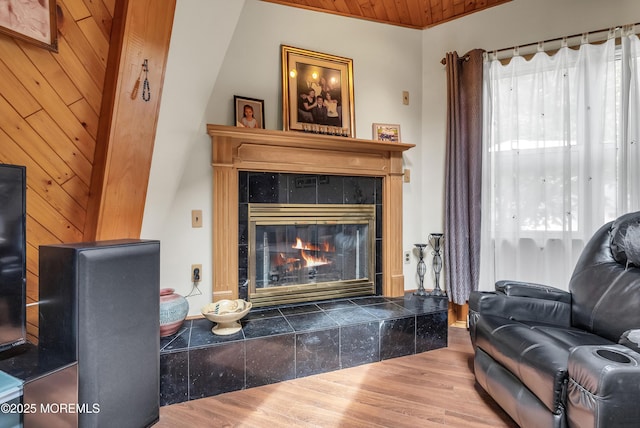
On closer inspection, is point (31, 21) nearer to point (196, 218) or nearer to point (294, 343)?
point (196, 218)

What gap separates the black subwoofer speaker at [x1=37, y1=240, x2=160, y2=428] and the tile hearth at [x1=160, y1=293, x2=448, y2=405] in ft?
1.26

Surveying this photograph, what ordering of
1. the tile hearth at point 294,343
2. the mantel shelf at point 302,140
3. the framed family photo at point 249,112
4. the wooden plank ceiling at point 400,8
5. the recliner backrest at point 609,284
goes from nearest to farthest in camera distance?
the recliner backrest at point 609,284 → the tile hearth at point 294,343 → the mantel shelf at point 302,140 → the framed family photo at point 249,112 → the wooden plank ceiling at point 400,8

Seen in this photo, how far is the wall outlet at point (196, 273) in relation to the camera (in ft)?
7.36

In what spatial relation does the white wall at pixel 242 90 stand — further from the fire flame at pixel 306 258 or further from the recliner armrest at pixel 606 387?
the recliner armrest at pixel 606 387

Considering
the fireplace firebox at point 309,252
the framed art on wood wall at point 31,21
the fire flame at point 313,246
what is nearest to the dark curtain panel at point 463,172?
the fireplace firebox at point 309,252

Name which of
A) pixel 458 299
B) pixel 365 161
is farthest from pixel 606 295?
pixel 365 161

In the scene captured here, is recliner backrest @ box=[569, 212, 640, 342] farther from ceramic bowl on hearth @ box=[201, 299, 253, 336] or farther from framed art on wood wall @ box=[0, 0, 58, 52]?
framed art on wood wall @ box=[0, 0, 58, 52]

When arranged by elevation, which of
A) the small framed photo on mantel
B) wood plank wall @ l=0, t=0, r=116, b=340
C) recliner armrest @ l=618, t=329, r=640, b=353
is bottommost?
recliner armrest @ l=618, t=329, r=640, b=353

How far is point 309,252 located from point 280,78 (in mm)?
1436

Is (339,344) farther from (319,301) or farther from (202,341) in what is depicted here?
(202,341)

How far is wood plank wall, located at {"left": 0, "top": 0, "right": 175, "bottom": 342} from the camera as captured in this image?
1098 mm

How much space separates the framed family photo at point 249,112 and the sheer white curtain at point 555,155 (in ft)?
6.18

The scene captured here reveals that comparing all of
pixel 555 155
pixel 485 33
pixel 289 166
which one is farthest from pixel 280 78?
pixel 555 155

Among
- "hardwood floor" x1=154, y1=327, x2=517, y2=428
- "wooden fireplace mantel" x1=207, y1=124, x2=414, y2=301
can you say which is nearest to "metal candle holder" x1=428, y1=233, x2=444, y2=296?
"wooden fireplace mantel" x1=207, y1=124, x2=414, y2=301
